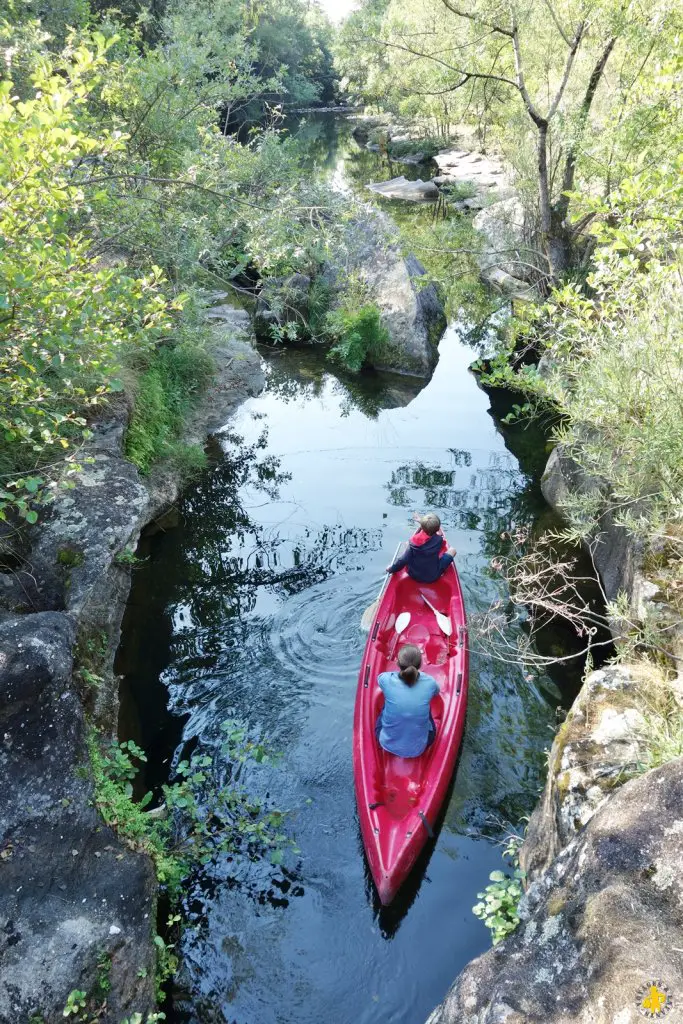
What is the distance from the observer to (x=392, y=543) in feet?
28.5

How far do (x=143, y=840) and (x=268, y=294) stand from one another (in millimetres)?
6631

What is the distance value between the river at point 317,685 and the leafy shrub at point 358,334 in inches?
70.0

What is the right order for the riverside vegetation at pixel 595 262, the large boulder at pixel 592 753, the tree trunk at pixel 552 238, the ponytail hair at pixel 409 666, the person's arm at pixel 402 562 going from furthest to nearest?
the tree trunk at pixel 552 238, the person's arm at pixel 402 562, the riverside vegetation at pixel 595 262, the ponytail hair at pixel 409 666, the large boulder at pixel 592 753

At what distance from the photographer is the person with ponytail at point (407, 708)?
500 cm

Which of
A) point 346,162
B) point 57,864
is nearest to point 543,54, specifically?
point 57,864

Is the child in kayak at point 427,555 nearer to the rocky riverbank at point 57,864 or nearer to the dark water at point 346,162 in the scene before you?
the rocky riverbank at point 57,864

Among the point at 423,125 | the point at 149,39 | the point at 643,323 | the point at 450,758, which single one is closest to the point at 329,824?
the point at 450,758

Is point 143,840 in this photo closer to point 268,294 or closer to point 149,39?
point 268,294

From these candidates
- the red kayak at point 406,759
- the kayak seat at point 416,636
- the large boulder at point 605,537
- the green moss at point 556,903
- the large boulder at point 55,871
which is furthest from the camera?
the kayak seat at point 416,636

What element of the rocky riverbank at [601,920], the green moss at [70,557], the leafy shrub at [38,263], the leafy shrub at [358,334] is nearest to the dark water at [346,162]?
the leafy shrub at [358,334]

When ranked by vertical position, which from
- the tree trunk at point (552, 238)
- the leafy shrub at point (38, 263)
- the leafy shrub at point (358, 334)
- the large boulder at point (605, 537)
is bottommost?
the large boulder at point (605, 537)

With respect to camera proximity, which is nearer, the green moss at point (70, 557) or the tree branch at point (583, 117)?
the green moss at point (70, 557)

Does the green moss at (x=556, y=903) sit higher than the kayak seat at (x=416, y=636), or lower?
lower

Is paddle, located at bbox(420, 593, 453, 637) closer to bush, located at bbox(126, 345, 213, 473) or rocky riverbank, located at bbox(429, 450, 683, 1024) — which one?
rocky riverbank, located at bbox(429, 450, 683, 1024)
